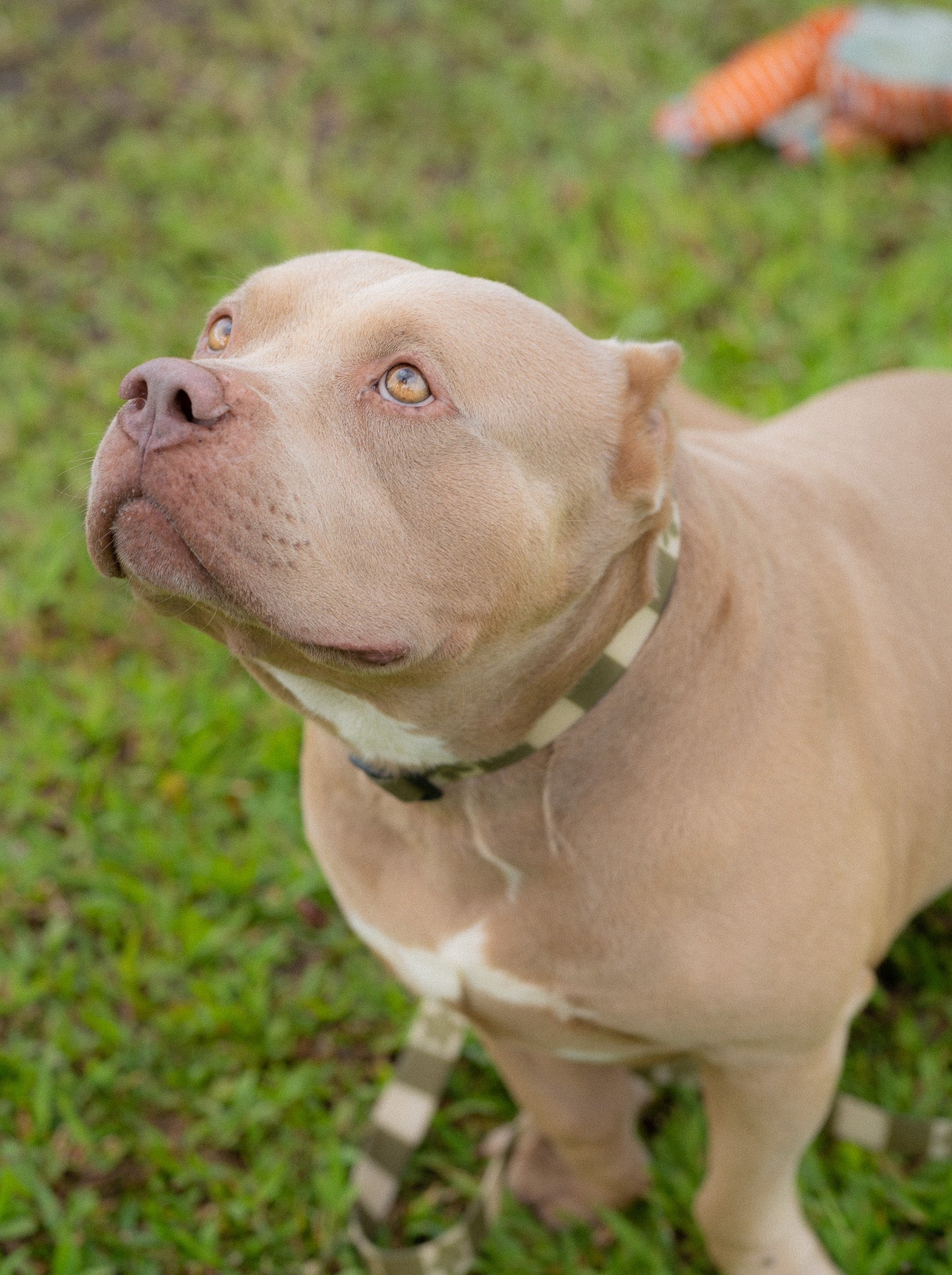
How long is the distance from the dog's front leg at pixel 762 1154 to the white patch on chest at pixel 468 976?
0.34 m

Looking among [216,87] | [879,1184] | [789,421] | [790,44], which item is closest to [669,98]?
[790,44]

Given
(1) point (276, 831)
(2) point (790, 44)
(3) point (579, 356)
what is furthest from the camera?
(2) point (790, 44)

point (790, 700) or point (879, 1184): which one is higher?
point (790, 700)

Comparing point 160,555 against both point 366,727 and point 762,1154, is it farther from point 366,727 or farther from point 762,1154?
point 762,1154

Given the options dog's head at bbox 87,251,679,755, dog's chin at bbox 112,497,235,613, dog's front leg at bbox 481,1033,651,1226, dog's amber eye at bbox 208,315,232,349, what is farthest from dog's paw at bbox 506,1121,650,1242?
dog's amber eye at bbox 208,315,232,349

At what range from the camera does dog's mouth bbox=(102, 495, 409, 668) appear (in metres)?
1.74

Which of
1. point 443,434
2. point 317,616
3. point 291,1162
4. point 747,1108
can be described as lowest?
point 291,1162

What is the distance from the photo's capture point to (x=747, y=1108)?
234cm

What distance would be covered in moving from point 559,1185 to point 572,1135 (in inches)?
12.1

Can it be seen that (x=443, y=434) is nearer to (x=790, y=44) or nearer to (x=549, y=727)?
(x=549, y=727)

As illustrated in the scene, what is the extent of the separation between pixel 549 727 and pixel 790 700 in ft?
1.35

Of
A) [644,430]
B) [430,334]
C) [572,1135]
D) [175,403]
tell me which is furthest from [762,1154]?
[175,403]

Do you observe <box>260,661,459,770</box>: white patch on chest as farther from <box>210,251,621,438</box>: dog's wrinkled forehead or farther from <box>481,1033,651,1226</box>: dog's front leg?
<box>481,1033,651,1226</box>: dog's front leg

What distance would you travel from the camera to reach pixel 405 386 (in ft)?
6.03
